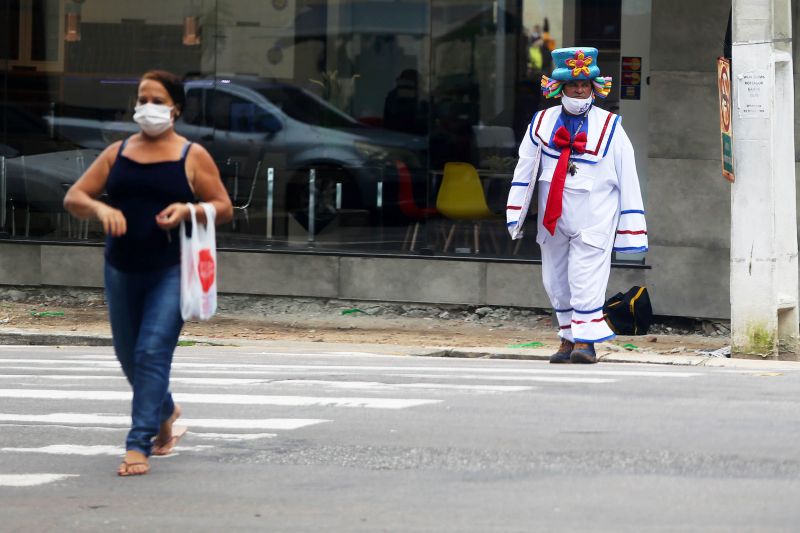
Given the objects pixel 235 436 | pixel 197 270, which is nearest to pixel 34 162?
pixel 235 436

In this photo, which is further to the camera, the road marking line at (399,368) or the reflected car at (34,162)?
the reflected car at (34,162)

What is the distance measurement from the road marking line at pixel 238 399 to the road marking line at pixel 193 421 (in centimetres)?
60

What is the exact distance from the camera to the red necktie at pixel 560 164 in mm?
11719

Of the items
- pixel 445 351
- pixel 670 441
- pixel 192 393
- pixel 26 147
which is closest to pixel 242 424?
pixel 192 393

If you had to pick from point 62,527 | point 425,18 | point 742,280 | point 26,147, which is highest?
point 425,18

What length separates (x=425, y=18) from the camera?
16.0 metres

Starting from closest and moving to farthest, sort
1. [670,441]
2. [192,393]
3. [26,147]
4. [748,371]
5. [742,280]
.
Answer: [670,441] < [192,393] < [748,371] < [742,280] < [26,147]

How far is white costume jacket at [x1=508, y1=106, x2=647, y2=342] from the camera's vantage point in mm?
11773

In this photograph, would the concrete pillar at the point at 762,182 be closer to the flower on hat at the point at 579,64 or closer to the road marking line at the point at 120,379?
the flower on hat at the point at 579,64

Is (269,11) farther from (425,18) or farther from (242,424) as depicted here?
(242,424)

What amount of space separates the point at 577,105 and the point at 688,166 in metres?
4.00

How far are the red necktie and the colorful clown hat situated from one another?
32 cm

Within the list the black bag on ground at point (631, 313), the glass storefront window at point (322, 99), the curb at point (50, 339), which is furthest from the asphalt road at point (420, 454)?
the glass storefront window at point (322, 99)

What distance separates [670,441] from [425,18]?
855 cm
